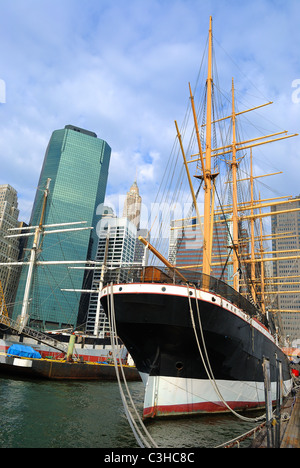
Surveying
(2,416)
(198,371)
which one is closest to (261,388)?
(198,371)

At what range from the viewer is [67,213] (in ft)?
348

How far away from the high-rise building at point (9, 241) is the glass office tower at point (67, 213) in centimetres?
463

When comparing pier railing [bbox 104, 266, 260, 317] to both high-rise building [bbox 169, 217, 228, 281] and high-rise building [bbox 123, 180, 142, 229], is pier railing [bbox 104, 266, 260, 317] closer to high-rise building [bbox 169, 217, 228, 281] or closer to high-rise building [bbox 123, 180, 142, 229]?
high-rise building [bbox 169, 217, 228, 281]

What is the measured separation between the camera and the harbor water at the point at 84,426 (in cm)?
894

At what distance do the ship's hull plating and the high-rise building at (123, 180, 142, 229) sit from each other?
13037cm

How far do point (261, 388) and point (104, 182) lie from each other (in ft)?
359

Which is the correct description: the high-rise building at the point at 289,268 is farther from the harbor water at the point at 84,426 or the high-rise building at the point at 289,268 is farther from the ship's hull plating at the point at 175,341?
the harbor water at the point at 84,426

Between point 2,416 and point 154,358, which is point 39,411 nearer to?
point 2,416

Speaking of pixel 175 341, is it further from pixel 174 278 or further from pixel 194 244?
pixel 194 244

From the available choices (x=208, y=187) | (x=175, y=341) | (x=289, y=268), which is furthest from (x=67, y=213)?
(x=175, y=341)

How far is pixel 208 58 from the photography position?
21.1m

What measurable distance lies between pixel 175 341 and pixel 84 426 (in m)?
4.22

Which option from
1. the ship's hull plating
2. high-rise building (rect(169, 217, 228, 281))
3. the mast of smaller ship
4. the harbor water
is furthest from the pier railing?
the harbor water

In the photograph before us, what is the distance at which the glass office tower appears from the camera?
95.8m
